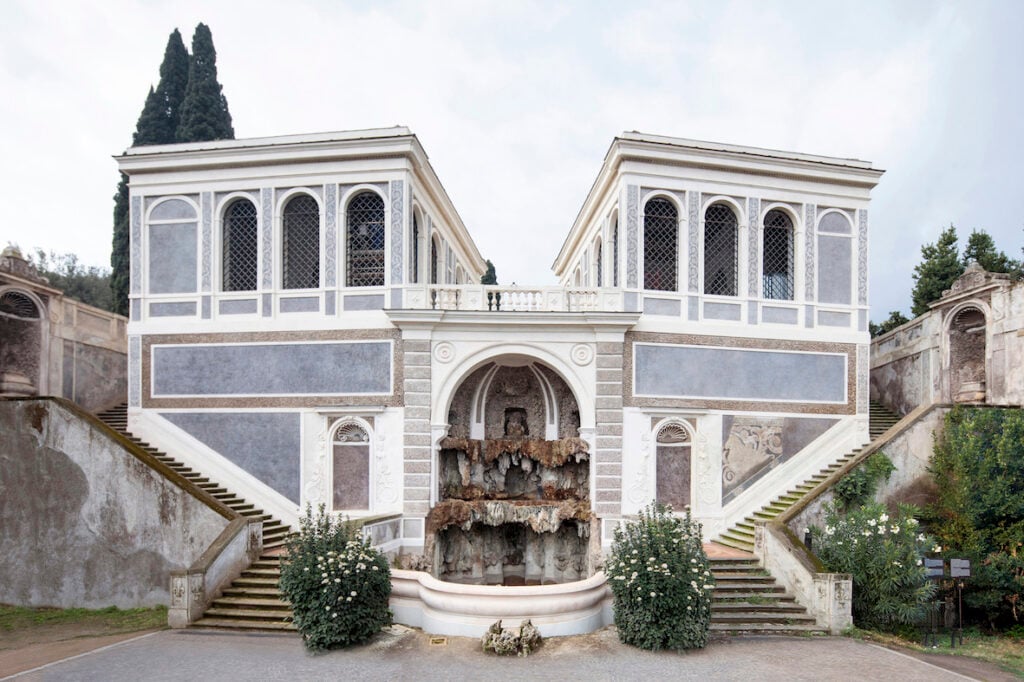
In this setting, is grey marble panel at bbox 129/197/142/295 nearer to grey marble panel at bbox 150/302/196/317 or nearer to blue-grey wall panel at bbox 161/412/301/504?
grey marble panel at bbox 150/302/196/317

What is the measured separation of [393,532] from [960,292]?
1654 centimetres

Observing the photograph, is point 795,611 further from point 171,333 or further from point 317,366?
point 171,333

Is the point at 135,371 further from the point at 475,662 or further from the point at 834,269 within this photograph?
the point at 834,269

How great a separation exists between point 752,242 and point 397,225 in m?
9.33

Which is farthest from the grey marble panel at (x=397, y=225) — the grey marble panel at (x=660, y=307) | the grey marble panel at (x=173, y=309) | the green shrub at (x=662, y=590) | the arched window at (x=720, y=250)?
the green shrub at (x=662, y=590)

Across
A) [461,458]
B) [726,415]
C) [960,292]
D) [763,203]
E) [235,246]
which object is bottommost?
[461,458]

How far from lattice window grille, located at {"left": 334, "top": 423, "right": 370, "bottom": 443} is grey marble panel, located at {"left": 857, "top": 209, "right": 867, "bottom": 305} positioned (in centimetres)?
1365

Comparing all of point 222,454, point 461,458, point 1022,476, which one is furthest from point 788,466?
point 222,454

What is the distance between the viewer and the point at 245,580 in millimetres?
12023

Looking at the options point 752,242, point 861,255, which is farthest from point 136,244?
point 861,255

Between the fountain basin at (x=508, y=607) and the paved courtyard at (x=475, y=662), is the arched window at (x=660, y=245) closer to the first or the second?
the fountain basin at (x=508, y=607)

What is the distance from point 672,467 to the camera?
1514cm

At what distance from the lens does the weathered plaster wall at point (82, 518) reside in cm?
1308

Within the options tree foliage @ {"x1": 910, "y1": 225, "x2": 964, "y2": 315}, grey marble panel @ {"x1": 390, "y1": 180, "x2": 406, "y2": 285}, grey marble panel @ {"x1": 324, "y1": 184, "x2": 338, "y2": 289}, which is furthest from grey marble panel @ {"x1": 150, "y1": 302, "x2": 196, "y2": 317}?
tree foliage @ {"x1": 910, "y1": 225, "x2": 964, "y2": 315}
